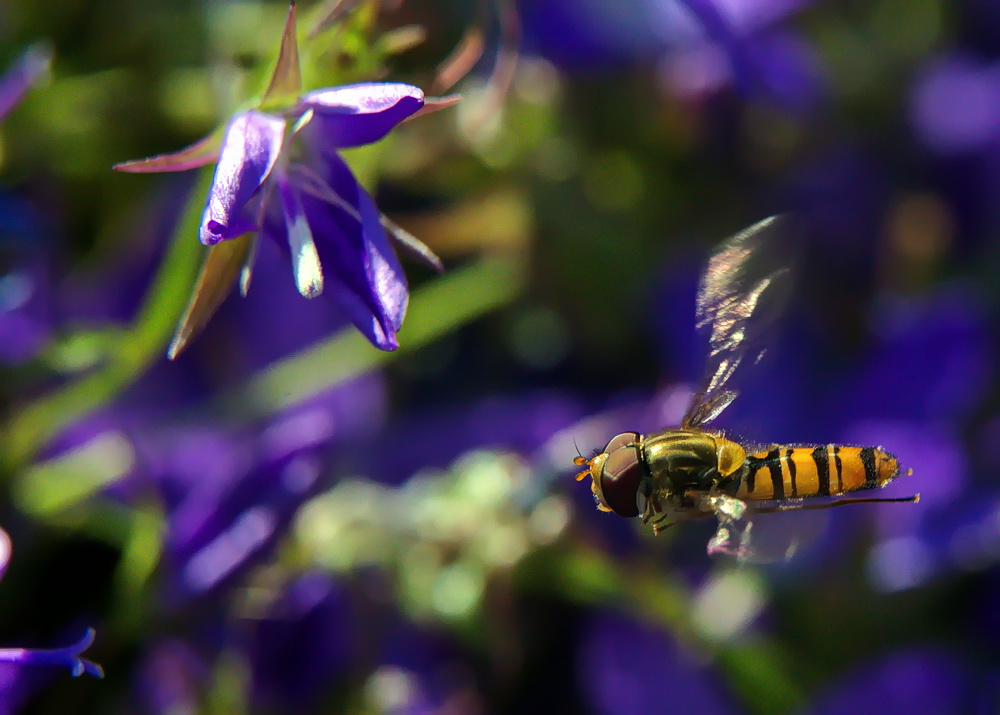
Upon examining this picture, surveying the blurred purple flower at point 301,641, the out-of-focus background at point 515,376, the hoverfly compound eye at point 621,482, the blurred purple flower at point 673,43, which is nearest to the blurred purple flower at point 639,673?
the out-of-focus background at point 515,376

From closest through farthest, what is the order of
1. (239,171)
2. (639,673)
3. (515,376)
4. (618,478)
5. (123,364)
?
(239,171) < (618,478) < (123,364) < (639,673) < (515,376)

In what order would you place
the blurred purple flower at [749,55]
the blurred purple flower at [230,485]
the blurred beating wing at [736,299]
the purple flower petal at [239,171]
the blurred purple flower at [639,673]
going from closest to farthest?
the purple flower petal at [239,171] → the blurred beating wing at [736,299] → the blurred purple flower at [230,485] → the blurred purple flower at [639,673] → the blurred purple flower at [749,55]

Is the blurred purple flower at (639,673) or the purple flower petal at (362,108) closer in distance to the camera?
the purple flower petal at (362,108)

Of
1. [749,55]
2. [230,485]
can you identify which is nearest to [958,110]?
[749,55]

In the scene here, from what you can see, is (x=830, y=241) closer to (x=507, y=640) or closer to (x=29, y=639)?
(x=507, y=640)

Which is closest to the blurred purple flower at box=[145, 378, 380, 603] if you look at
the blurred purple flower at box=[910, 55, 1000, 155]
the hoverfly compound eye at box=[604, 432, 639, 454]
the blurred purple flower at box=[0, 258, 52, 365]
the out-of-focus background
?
the out-of-focus background

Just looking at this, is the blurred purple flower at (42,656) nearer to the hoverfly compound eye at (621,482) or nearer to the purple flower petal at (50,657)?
the purple flower petal at (50,657)

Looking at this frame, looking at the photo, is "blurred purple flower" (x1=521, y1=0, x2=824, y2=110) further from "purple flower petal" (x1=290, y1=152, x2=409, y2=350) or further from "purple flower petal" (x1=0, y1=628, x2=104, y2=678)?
"purple flower petal" (x1=0, y1=628, x2=104, y2=678)

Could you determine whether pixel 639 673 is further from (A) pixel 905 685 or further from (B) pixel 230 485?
(B) pixel 230 485
